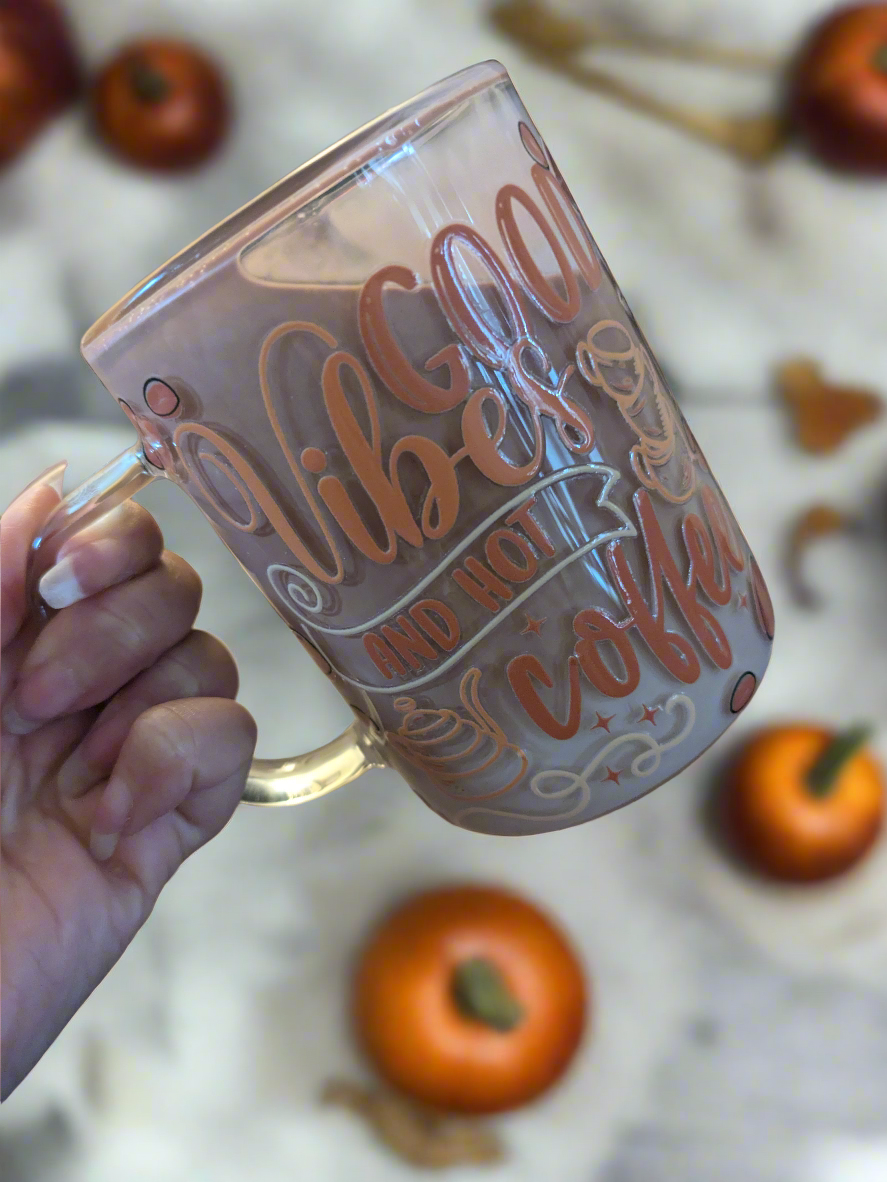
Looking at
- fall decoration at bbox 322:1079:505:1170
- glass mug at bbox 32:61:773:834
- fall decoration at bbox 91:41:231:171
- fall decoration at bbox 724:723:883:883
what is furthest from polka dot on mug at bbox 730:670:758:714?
fall decoration at bbox 91:41:231:171

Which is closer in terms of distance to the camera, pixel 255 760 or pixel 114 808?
pixel 114 808

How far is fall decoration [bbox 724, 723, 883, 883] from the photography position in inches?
32.8

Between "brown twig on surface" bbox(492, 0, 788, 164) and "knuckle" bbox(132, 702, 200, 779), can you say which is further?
"brown twig on surface" bbox(492, 0, 788, 164)

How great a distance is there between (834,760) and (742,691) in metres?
0.40

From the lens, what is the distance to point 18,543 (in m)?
0.53

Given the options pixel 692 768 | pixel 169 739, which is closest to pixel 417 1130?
pixel 692 768

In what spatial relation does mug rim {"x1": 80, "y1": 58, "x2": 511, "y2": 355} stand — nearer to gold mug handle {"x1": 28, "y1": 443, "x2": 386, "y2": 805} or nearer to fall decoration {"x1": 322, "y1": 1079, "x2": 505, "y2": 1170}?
gold mug handle {"x1": 28, "y1": 443, "x2": 386, "y2": 805}

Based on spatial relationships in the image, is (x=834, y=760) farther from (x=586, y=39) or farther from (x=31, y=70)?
(x=31, y=70)

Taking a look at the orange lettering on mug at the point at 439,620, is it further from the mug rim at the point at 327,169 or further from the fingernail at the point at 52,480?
the fingernail at the point at 52,480

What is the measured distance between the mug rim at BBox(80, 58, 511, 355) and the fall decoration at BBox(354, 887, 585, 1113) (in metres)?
0.61

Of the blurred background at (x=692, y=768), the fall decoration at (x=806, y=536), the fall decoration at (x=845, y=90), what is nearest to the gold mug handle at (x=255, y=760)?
the blurred background at (x=692, y=768)

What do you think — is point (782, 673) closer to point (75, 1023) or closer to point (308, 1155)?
point (308, 1155)

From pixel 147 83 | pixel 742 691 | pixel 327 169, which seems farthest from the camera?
pixel 147 83

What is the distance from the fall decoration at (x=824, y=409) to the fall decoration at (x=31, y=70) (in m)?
0.68
